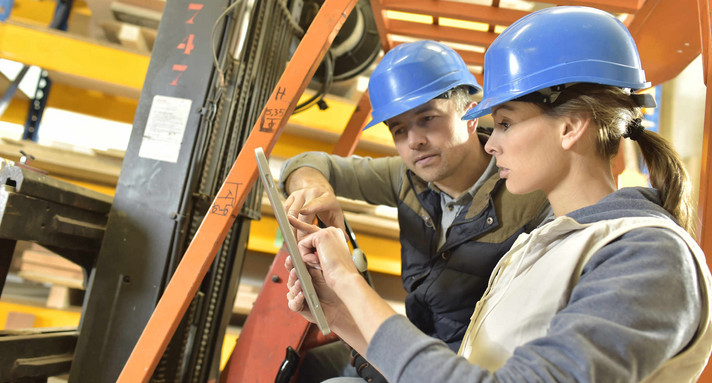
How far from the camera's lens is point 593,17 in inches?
48.3

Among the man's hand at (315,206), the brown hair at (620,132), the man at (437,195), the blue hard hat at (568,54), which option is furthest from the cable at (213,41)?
the brown hair at (620,132)

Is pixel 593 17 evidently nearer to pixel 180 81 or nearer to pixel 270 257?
pixel 180 81

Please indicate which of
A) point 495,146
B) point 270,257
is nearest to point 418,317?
point 495,146

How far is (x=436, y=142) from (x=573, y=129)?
94 cm

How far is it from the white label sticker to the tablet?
1.19 metres

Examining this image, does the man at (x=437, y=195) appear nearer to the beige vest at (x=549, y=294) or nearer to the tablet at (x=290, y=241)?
the tablet at (x=290, y=241)

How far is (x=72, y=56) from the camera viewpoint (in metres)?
4.46

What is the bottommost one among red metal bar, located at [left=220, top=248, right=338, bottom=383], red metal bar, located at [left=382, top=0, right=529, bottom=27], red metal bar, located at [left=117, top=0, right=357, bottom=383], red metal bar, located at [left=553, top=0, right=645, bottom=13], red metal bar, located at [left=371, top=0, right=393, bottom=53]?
red metal bar, located at [left=220, top=248, right=338, bottom=383]

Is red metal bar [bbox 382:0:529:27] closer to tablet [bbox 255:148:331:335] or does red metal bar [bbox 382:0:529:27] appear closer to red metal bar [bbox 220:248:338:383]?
red metal bar [bbox 220:248:338:383]

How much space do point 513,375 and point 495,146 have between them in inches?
22.6

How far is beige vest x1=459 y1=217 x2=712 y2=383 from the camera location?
38.4 inches

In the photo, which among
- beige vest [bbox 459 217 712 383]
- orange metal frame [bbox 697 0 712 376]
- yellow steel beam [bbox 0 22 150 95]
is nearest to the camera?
beige vest [bbox 459 217 712 383]

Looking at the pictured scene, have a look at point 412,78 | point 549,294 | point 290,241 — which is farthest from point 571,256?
point 412,78

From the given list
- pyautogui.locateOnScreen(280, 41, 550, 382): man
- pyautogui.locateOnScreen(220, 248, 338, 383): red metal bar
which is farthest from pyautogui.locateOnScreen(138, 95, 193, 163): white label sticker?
pyautogui.locateOnScreen(220, 248, 338, 383): red metal bar
